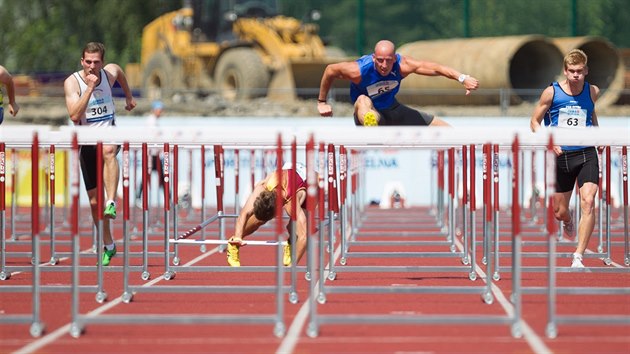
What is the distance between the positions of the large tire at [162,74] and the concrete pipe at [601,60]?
28.6ft

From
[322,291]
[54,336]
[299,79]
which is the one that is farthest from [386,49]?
[299,79]

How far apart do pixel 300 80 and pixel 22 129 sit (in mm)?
19673

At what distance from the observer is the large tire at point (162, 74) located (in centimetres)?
3030

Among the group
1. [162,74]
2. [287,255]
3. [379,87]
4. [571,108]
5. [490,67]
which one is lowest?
[287,255]

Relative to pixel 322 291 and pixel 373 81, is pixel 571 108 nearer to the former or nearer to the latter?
pixel 373 81

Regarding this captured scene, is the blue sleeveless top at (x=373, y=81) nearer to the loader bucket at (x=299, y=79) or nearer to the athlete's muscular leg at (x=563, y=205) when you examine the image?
the athlete's muscular leg at (x=563, y=205)

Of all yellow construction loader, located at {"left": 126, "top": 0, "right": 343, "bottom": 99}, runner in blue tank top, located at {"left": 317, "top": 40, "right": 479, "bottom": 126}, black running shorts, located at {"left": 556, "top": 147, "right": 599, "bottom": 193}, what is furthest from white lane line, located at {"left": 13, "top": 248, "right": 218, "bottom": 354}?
yellow construction loader, located at {"left": 126, "top": 0, "right": 343, "bottom": 99}

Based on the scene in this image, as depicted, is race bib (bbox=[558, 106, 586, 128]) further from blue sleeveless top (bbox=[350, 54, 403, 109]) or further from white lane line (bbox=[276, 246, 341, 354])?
white lane line (bbox=[276, 246, 341, 354])

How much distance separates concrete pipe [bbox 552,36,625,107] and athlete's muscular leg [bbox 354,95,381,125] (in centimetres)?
1647

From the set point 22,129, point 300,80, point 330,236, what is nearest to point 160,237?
point 330,236

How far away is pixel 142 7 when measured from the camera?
5109 centimetres

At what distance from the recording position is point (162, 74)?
30.9 m

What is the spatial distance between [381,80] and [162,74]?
20.1m

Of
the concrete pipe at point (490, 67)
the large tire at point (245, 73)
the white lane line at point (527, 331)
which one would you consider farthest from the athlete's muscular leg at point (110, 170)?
the large tire at point (245, 73)
